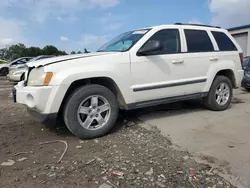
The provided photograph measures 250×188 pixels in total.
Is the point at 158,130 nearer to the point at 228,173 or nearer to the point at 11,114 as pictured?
the point at 228,173

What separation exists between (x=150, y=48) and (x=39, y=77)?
1.86 meters

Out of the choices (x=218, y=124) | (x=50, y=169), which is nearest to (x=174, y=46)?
(x=218, y=124)

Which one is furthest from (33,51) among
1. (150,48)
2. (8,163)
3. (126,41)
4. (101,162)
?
(101,162)

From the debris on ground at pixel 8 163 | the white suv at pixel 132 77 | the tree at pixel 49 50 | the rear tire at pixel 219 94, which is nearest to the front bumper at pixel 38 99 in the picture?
the white suv at pixel 132 77

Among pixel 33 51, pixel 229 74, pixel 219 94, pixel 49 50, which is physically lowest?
pixel 219 94

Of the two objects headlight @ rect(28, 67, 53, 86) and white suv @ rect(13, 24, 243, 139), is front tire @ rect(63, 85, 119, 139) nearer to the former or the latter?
white suv @ rect(13, 24, 243, 139)

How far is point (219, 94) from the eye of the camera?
5.82 meters

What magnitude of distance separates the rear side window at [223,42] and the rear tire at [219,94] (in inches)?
26.2

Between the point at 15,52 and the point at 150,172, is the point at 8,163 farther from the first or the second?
the point at 15,52

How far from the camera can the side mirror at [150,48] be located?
14.5ft

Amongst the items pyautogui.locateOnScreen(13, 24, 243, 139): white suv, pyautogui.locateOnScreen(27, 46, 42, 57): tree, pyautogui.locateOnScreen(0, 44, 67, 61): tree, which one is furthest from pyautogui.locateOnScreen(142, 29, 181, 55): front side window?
pyautogui.locateOnScreen(27, 46, 42, 57): tree

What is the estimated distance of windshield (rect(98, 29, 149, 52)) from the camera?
462cm

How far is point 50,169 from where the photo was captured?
3064 mm

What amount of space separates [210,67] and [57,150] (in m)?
3.54
